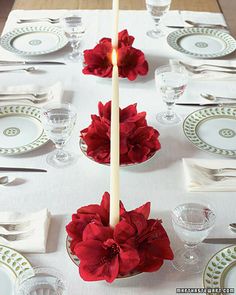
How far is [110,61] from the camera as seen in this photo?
136 cm

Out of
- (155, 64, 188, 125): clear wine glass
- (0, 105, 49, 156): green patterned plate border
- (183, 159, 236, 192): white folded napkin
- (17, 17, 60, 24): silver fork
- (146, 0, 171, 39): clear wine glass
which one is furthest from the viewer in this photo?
(17, 17, 60, 24): silver fork

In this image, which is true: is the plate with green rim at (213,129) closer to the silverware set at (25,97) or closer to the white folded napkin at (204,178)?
the white folded napkin at (204,178)

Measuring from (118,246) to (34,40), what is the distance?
3.15 feet

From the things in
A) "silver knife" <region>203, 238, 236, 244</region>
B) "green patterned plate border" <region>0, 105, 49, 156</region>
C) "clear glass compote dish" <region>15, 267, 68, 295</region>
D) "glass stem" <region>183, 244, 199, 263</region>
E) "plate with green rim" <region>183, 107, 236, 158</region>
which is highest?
"clear glass compote dish" <region>15, 267, 68, 295</region>

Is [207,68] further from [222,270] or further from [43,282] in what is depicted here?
[43,282]

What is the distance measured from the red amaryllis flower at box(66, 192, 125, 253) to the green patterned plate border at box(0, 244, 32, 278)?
0.27ft

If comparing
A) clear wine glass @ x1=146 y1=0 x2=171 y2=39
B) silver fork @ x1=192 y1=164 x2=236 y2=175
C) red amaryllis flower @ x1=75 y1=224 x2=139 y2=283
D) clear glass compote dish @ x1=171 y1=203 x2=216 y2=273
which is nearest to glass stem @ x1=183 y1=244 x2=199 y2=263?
clear glass compote dish @ x1=171 y1=203 x2=216 y2=273

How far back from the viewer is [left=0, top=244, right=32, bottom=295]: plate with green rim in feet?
2.64

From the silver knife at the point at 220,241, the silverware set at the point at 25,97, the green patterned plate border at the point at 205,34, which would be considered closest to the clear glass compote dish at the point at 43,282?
the silver knife at the point at 220,241

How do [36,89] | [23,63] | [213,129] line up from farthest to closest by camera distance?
[23,63]
[36,89]
[213,129]

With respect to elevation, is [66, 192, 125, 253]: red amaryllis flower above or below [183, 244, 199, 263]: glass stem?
above

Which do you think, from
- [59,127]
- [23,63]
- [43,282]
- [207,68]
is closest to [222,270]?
[43,282]

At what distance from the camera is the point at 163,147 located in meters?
1.14

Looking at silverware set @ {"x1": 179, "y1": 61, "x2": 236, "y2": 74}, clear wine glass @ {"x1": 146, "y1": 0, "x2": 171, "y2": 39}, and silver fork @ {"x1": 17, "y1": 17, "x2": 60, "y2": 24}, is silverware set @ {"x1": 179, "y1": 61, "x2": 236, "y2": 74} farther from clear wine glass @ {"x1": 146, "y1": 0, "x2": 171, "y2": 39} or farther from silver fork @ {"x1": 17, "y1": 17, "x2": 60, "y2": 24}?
silver fork @ {"x1": 17, "y1": 17, "x2": 60, "y2": 24}
